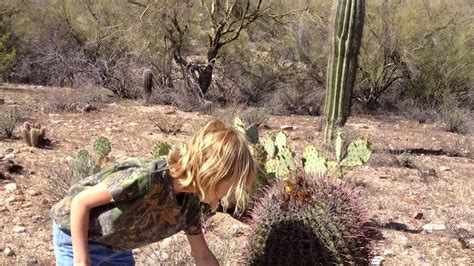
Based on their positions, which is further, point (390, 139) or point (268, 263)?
point (390, 139)

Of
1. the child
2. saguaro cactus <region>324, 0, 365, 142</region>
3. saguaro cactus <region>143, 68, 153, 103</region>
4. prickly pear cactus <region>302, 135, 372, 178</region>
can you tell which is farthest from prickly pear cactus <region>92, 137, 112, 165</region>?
saguaro cactus <region>143, 68, 153, 103</region>

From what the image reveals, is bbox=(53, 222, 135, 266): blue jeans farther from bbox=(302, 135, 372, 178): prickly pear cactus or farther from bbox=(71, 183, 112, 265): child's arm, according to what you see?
bbox=(302, 135, 372, 178): prickly pear cactus

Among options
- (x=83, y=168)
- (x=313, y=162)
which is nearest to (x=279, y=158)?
(x=313, y=162)

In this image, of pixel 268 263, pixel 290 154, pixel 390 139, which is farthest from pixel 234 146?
pixel 390 139

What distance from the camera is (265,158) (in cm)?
480

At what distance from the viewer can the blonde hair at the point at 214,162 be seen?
7.72ft

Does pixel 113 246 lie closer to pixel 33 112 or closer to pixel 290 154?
pixel 290 154

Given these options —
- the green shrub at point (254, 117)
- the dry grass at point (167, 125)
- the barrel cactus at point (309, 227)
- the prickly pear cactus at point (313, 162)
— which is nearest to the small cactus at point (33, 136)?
the dry grass at point (167, 125)

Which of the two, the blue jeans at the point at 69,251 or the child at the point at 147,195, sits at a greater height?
the child at the point at 147,195

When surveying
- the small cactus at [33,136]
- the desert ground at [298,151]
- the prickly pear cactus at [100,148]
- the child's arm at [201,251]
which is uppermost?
the child's arm at [201,251]

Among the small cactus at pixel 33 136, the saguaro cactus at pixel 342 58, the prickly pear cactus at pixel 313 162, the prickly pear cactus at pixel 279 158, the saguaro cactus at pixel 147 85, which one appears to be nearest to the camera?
the prickly pear cactus at pixel 313 162

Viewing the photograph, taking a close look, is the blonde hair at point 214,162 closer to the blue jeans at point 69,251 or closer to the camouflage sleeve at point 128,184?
the camouflage sleeve at point 128,184

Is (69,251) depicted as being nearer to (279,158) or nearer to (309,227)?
(309,227)

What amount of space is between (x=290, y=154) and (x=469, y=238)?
1510 millimetres
